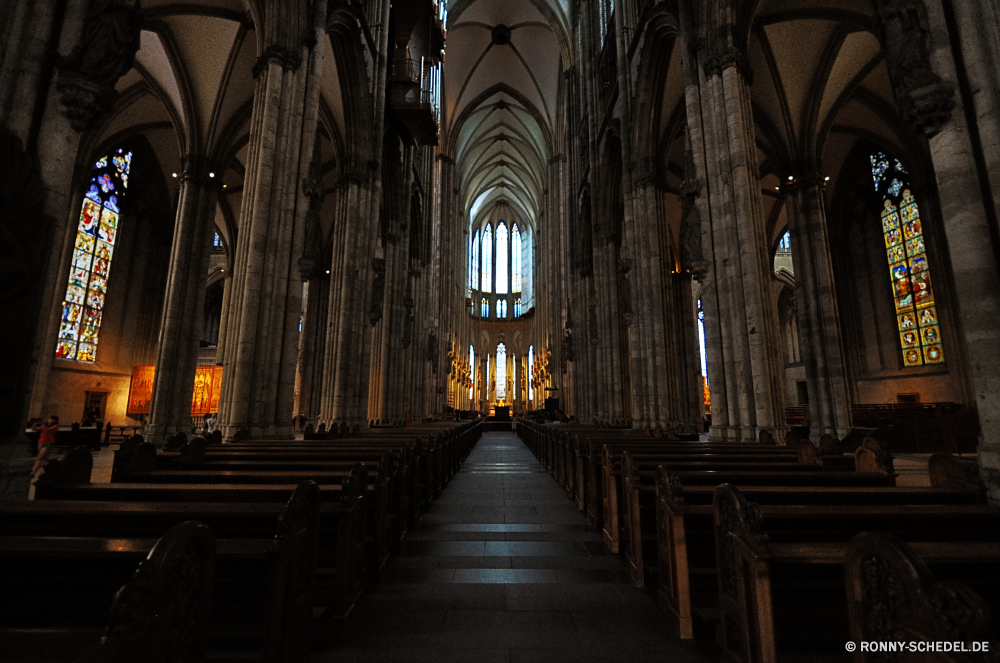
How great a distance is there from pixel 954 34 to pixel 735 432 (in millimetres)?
6072

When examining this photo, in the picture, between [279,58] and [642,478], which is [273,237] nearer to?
[279,58]

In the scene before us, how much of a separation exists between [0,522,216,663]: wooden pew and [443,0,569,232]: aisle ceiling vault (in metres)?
28.5

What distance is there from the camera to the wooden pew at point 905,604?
110 centimetres

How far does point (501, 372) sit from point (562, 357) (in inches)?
859

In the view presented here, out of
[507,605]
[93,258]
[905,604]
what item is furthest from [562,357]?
[905,604]

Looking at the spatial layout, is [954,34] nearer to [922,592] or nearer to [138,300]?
[922,592]

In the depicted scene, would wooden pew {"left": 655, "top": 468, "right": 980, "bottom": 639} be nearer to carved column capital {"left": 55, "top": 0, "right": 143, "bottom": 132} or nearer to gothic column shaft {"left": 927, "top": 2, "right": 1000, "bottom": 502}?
gothic column shaft {"left": 927, "top": 2, "right": 1000, "bottom": 502}

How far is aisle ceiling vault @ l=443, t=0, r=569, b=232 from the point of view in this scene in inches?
1089

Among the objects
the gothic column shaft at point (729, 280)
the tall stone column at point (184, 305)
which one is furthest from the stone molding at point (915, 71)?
the tall stone column at point (184, 305)

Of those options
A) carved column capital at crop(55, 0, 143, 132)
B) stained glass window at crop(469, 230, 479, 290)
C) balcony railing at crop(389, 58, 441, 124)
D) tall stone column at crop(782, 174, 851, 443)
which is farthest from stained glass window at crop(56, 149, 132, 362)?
stained glass window at crop(469, 230, 479, 290)

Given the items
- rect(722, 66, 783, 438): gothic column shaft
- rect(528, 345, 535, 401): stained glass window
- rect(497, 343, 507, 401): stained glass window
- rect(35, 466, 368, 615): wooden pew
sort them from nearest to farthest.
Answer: rect(35, 466, 368, 615): wooden pew
rect(722, 66, 783, 438): gothic column shaft
rect(528, 345, 535, 401): stained glass window
rect(497, 343, 507, 401): stained glass window

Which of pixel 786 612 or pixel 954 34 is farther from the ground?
pixel 954 34

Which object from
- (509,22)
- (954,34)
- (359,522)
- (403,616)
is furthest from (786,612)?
(509,22)

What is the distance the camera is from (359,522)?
318 cm
